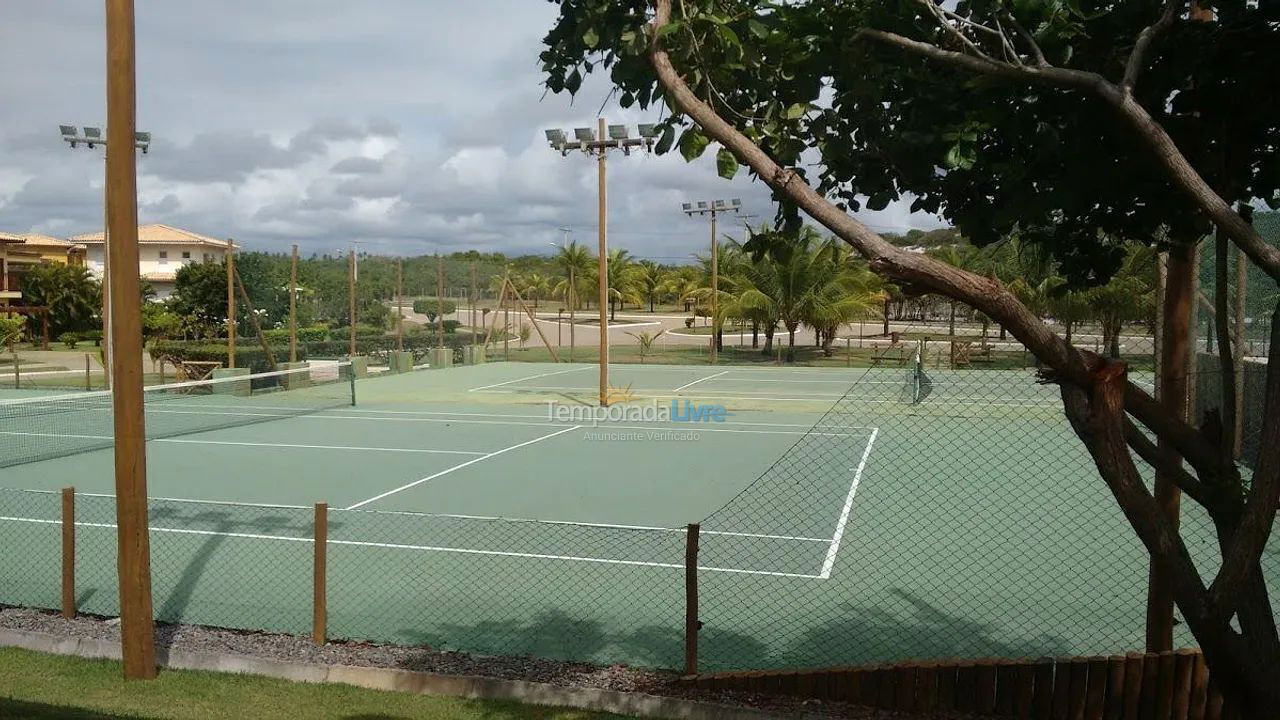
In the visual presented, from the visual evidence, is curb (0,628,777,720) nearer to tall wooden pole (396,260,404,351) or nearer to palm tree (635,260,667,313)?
tall wooden pole (396,260,404,351)

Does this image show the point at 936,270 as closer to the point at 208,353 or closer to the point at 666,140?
the point at 666,140

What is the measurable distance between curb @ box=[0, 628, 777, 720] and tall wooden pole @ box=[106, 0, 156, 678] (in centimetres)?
46

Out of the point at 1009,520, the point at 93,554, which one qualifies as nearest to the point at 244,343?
the point at 93,554

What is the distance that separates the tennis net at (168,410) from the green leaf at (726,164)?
15701 mm

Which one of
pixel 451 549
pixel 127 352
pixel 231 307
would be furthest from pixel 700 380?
pixel 127 352

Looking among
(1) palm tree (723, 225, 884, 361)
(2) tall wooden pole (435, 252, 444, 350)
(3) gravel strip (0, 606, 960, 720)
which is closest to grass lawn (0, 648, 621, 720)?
(3) gravel strip (0, 606, 960, 720)

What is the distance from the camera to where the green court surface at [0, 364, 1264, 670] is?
800 centimetres

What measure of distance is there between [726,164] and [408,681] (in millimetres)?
3860

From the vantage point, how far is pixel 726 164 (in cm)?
446

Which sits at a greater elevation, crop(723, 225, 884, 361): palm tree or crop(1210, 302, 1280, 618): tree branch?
crop(723, 225, 884, 361): palm tree

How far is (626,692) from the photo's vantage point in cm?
638

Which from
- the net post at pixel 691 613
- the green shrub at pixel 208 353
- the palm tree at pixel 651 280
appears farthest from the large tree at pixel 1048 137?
the palm tree at pixel 651 280

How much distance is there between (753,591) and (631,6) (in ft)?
18.4

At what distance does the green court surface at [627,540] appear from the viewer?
8.00 metres
